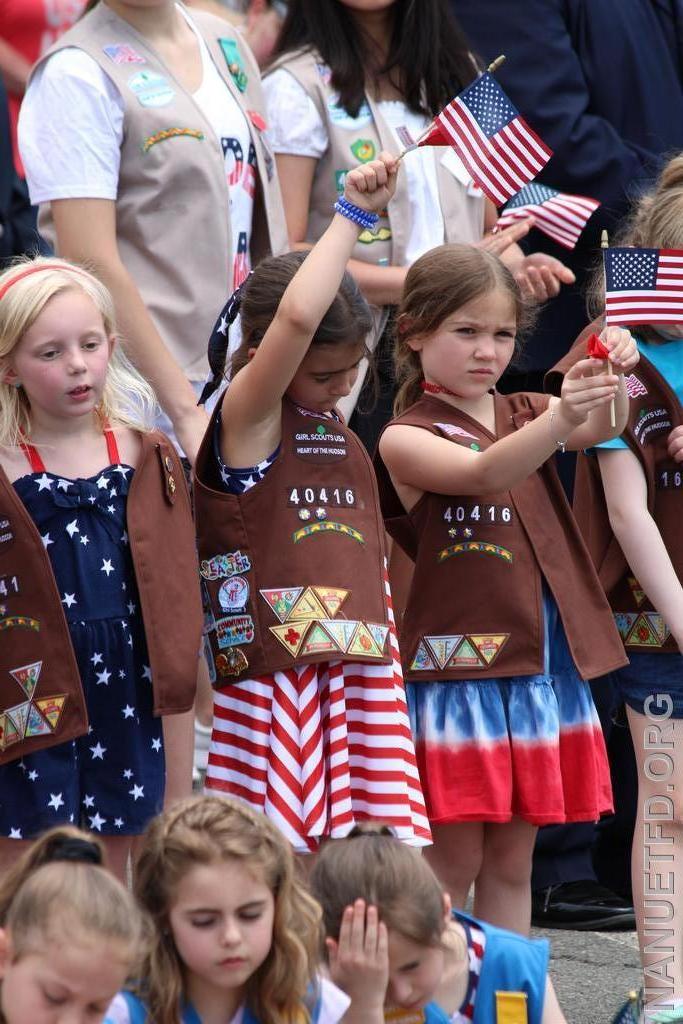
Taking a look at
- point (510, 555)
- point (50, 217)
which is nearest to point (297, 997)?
point (510, 555)

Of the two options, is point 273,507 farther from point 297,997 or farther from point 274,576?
point 297,997

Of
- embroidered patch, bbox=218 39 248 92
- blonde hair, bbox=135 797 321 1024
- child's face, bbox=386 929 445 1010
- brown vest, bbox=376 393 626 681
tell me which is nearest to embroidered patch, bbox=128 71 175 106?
embroidered patch, bbox=218 39 248 92

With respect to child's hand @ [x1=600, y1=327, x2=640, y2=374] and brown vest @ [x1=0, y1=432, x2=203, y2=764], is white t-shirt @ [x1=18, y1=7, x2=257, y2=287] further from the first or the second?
child's hand @ [x1=600, y1=327, x2=640, y2=374]

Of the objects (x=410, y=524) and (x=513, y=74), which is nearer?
(x=410, y=524)

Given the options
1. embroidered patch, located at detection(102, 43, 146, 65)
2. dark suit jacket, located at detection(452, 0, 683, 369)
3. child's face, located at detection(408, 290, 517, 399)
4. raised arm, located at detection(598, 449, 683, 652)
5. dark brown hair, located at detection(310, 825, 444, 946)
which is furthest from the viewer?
dark suit jacket, located at detection(452, 0, 683, 369)

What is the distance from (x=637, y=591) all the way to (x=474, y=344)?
2.61 ft

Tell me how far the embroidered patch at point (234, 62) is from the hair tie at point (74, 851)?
239 centimetres

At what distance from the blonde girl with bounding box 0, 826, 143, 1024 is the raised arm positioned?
1.79 metres

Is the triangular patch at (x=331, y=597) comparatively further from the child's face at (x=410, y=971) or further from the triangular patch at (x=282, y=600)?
the child's face at (x=410, y=971)

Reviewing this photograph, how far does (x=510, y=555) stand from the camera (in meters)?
4.20

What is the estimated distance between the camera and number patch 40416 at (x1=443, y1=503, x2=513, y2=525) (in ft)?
13.8

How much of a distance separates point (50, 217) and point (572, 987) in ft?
7.70

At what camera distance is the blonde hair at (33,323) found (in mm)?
3926

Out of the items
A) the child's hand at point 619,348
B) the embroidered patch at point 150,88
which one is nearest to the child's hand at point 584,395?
the child's hand at point 619,348
